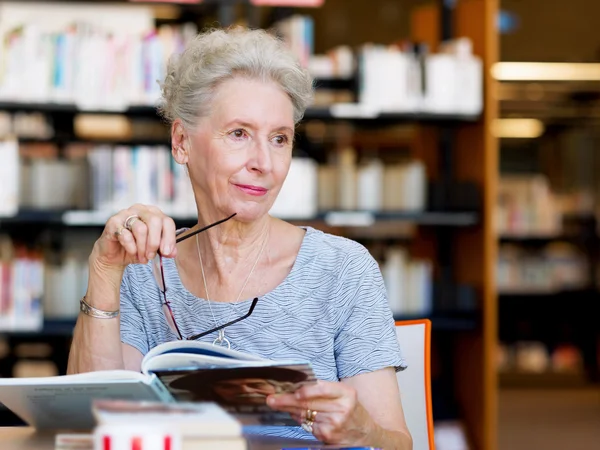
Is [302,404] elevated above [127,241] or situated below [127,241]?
below

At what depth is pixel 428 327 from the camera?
189 centimetres

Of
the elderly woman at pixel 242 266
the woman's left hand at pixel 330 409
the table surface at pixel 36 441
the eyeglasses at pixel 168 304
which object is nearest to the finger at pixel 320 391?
the woman's left hand at pixel 330 409

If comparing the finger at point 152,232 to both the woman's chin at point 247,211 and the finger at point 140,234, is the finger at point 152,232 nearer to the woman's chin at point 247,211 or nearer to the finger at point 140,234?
the finger at point 140,234

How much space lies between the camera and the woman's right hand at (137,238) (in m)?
1.49

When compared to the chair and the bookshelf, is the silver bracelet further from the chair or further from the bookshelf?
the bookshelf

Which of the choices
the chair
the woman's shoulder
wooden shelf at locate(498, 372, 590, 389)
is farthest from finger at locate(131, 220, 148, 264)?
wooden shelf at locate(498, 372, 590, 389)

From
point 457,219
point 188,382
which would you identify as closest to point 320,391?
point 188,382

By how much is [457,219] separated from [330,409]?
2910 millimetres

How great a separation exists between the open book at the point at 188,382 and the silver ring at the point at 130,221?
0.34 m

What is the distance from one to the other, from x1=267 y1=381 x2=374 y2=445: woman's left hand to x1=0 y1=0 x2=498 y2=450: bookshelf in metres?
2.57

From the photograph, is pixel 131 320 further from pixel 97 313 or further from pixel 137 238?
pixel 137 238

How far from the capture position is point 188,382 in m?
1.16

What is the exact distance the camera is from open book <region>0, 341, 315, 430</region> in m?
1.13

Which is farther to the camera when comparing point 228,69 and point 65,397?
point 228,69
